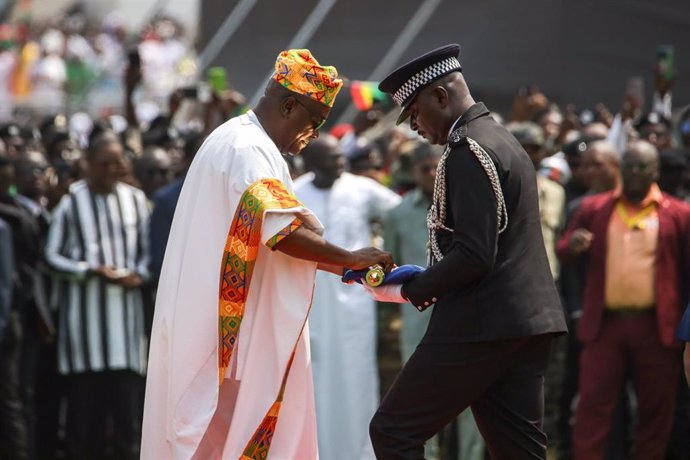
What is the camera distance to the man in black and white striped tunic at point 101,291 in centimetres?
977

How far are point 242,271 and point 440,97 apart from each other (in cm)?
114

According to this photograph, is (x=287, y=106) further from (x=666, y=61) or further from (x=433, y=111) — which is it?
(x=666, y=61)

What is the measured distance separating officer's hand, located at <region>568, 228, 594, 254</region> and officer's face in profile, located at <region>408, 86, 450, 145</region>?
310cm

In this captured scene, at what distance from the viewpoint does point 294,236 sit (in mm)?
6016

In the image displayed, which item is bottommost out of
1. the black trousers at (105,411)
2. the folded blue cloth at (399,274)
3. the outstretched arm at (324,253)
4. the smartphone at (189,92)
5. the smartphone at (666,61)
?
the black trousers at (105,411)

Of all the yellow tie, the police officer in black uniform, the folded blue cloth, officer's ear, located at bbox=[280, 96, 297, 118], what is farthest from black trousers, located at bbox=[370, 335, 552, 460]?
the yellow tie

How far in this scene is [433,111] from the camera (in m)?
6.01

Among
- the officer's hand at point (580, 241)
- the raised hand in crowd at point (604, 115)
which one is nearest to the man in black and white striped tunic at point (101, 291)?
the officer's hand at point (580, 241)

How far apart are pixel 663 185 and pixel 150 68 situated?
1811cm

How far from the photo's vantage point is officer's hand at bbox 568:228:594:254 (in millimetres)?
8961

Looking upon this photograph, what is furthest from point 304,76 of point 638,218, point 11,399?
point 11,399

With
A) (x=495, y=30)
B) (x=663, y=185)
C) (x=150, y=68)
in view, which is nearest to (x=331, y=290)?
(x=663, y=185)

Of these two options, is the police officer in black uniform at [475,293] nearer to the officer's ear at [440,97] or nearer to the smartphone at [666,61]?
the officer's ear at [440,97]

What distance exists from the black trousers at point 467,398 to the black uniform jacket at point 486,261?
91 millimetres
